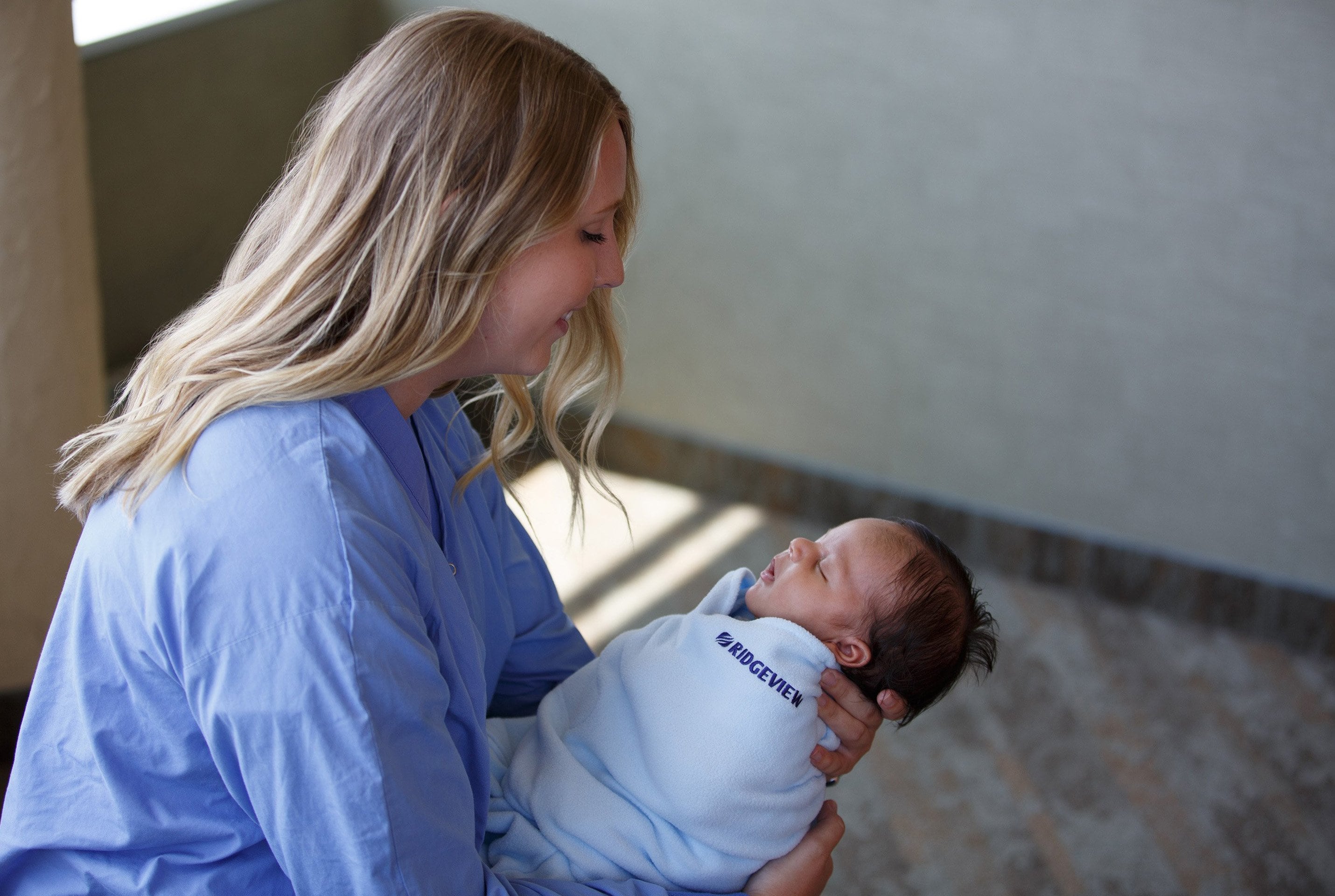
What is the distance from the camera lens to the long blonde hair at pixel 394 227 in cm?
93

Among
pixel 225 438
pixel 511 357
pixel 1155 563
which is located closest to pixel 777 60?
pixel 1155 563

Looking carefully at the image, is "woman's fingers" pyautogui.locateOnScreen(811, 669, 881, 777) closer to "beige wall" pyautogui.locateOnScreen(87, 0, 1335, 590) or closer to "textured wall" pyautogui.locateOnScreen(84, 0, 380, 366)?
"beige wall" pyautogui.locateOnScreen(87, 0, 1335, 590)

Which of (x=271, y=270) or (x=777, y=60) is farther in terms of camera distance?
(x=777, y=60)

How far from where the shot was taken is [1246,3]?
236cm

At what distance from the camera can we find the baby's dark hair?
125 cm

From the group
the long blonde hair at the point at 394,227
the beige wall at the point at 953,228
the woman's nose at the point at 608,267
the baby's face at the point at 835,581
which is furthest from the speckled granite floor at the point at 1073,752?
the long blonde hair at the point at 394,227

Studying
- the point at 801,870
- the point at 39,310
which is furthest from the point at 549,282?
the point at 39,310

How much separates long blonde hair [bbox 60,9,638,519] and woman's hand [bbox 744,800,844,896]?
0.60 metres

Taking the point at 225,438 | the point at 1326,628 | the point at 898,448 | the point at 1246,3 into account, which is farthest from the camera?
the point at 898,448

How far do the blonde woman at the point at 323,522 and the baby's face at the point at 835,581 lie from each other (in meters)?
0.35

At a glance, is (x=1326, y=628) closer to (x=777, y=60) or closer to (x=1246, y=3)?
(x=1246, y=3)

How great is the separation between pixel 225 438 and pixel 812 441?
225cm

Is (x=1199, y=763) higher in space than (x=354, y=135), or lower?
lower

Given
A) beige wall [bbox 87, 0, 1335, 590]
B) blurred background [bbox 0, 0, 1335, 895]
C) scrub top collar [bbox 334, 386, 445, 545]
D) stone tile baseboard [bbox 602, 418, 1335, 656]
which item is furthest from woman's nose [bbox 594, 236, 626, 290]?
beige wall [bbox 87, 0, 1335, 590]
